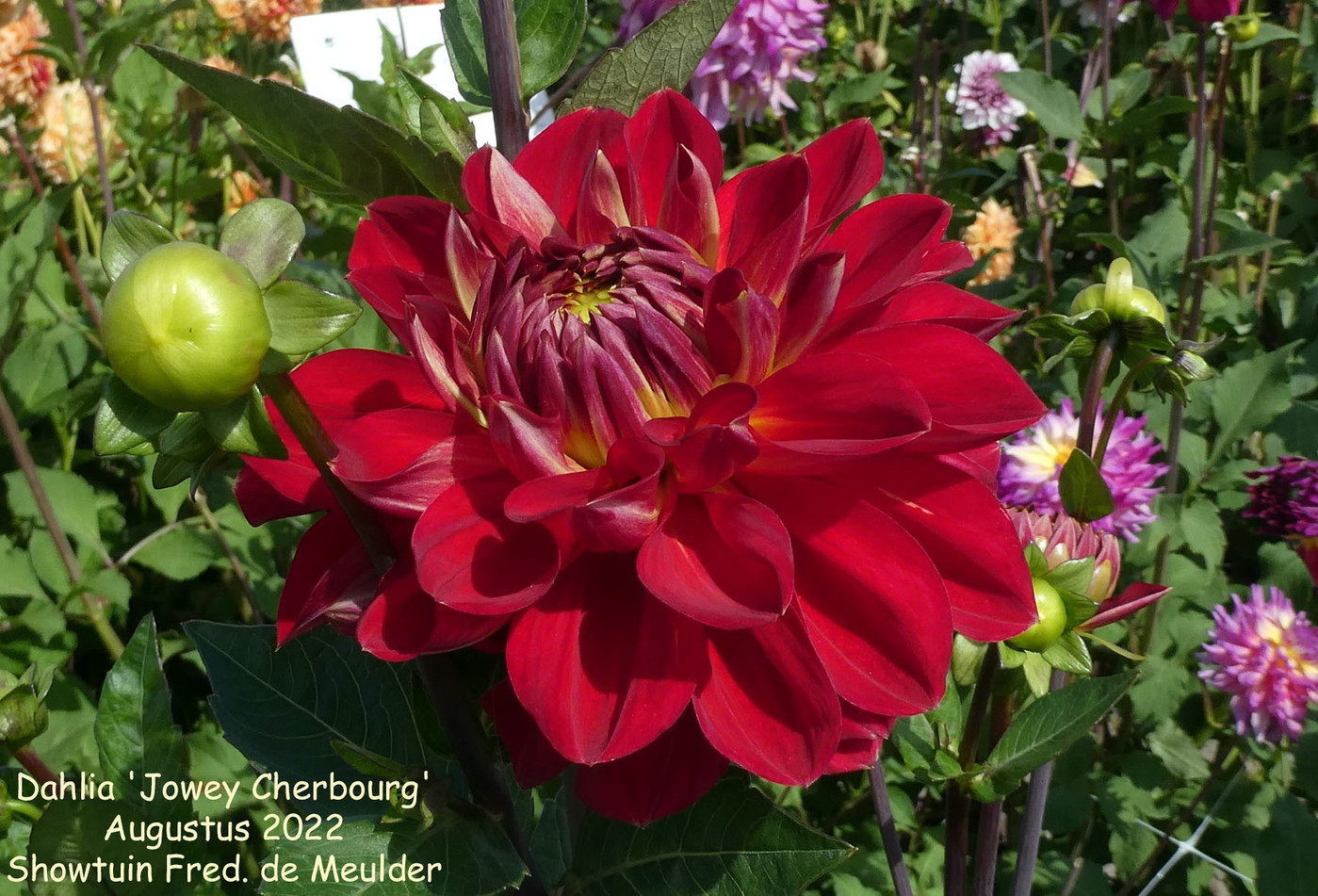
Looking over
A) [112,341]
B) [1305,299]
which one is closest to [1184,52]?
[1305,299]

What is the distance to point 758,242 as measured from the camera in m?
0.54

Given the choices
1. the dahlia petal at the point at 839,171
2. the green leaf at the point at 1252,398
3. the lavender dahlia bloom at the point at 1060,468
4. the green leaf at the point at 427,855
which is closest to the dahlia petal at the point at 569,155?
the dahlia petal at the point at 839,171

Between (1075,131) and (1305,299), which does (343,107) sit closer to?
(1075,131)

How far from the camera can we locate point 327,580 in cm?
47

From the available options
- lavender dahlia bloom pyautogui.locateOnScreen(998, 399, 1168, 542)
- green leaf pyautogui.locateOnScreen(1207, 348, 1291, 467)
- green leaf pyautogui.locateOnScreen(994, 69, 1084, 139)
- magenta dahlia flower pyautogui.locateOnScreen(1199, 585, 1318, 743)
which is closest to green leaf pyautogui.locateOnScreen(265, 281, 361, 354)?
lavender dahlia bloom pyautogui.locateOnScreen(998, 399, 1168, 542)

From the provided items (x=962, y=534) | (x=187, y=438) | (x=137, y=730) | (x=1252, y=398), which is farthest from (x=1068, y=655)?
(x=1252, y=398)

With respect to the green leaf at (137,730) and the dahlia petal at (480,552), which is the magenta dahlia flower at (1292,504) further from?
the green leaf at (137,730)

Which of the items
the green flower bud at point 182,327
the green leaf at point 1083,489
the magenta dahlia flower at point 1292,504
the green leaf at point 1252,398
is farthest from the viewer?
the green leaf at point 1252,398

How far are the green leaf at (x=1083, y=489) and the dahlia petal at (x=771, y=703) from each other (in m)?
0.31

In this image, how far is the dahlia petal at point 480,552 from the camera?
1.37 ft

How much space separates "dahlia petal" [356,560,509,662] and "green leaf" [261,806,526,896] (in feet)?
0.46

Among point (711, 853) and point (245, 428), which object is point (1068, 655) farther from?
point (245, 428)

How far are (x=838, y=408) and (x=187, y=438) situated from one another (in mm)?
277

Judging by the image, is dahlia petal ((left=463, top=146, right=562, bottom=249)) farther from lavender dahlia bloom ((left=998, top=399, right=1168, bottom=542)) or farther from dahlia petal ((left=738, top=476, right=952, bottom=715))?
lavender dahlia bloom ((left=998, top=399, right=1168, bottom=542))
